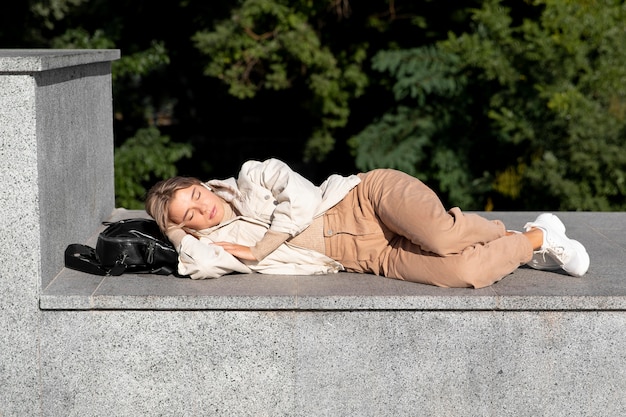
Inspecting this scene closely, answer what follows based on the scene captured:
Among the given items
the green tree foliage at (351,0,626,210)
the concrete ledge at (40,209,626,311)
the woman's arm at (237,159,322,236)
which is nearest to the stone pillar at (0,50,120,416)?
the concrete ledge at (40,209,626,311)

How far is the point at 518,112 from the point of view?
971 cm

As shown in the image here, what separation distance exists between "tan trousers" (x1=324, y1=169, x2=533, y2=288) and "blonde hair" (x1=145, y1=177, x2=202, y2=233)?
73 cm

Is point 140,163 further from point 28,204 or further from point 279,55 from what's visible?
point 28,204

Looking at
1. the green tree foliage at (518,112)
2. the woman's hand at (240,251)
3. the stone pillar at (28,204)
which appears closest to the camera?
the stone pillar at (28,204)

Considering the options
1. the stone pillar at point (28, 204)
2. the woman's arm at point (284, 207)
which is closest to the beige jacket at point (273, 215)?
the woman's arm at point (284, 207)

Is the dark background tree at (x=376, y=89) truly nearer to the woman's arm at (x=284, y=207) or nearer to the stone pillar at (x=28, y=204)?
the woman's arm at (x=284, y=207)

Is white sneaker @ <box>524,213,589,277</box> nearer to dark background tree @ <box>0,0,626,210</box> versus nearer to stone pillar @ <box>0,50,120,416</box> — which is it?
stone pillar @ <box>0,50,120,416</box>

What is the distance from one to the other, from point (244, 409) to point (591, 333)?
1.62 m

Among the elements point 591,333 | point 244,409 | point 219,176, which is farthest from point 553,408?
point 219,176

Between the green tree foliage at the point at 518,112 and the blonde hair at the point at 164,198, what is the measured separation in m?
5.28

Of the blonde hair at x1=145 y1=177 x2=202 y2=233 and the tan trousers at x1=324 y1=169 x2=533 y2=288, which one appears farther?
the blonde hair at x1=145 y1=177 x2=202 y2=233

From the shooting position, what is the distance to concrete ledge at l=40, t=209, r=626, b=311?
4191mm

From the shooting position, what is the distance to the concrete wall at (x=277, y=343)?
4.21 m

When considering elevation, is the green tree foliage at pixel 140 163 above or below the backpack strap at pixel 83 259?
below
